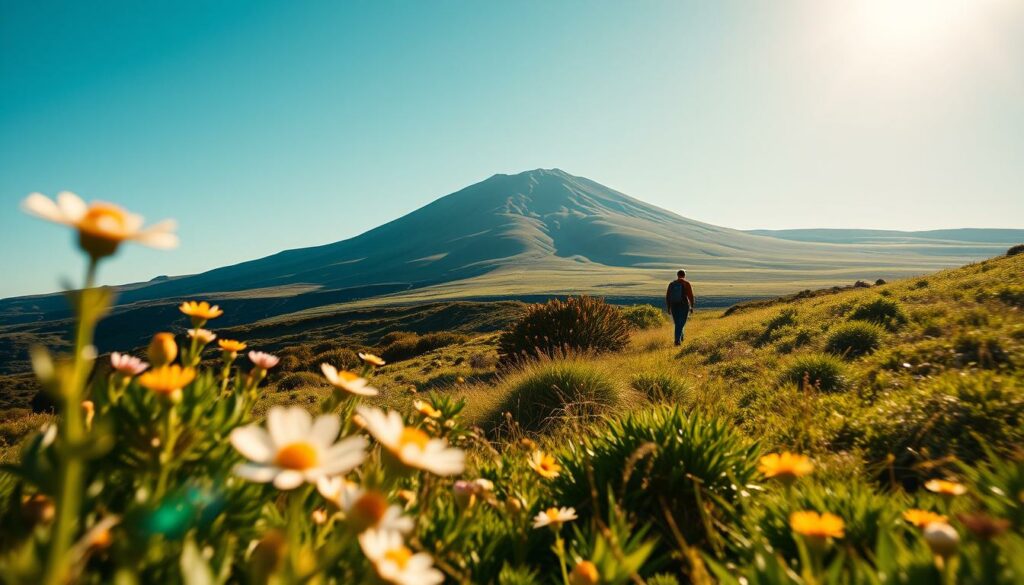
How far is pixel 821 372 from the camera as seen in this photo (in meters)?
6.61

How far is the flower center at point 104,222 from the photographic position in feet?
2.73

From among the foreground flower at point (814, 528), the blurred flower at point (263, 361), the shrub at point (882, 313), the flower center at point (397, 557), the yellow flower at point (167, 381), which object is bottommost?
the shrub at point (882, 313)

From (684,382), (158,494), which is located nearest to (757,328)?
(684,382)

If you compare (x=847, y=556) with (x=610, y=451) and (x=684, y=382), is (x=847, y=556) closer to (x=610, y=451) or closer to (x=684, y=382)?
(x=610, y=451)

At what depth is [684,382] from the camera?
7.60 m

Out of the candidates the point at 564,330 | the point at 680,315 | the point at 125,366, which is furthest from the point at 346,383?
the point at 680,315

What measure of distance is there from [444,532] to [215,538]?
0.76m

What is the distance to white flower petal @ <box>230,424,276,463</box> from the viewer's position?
992 mm

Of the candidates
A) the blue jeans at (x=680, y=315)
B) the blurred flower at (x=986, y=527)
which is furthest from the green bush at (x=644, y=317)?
the blurred flower at (x=986, y=527)

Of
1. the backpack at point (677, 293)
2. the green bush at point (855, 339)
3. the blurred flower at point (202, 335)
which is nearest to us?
the blurred flower at point (202, 335)

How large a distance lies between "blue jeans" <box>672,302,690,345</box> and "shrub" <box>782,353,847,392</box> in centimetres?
677

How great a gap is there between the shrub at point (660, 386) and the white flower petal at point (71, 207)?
662cm

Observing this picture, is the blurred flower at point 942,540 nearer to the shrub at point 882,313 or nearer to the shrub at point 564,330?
the shrub at point 882,313

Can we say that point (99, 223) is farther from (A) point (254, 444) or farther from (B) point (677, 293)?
(B) point (677, 293)
